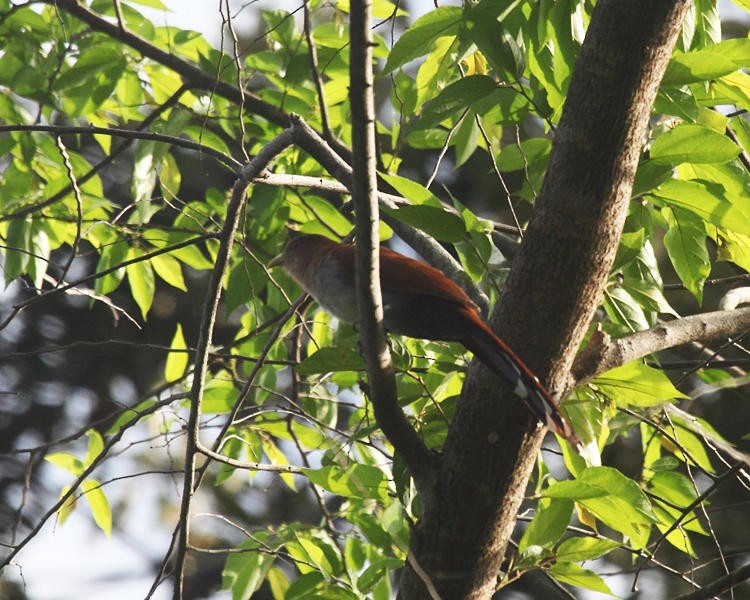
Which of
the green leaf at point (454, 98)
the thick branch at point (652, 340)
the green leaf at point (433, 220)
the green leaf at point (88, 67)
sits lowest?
the thick branch at point (652, 340)

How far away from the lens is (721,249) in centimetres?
265

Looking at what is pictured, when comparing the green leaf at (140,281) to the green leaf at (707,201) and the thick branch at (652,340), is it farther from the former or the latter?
the green leaf at (707,201)

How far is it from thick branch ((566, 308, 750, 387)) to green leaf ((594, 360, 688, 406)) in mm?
32

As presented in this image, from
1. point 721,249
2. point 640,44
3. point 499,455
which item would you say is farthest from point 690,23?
point 499,455

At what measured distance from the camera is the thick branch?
6.91 ft

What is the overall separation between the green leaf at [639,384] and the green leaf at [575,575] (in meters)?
0.44

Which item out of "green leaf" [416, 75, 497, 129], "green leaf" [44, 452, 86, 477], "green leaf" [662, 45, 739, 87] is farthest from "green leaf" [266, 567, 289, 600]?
"green leaf" [662, 45, 739, 87]

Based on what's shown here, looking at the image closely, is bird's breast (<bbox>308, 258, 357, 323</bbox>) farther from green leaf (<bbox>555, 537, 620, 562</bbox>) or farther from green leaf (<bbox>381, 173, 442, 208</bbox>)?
green leaf (<bbox>555, 537, 620, 562</bbox>)

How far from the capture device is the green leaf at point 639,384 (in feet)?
7.01

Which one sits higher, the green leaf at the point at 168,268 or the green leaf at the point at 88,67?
the green leaf at the point at 88,67

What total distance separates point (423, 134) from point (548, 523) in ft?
5.25

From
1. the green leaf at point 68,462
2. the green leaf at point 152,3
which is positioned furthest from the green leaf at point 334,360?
the green leaf at point 152,3

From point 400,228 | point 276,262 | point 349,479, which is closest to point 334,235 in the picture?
point 276,262

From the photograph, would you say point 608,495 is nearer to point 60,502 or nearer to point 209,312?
point 209,312
